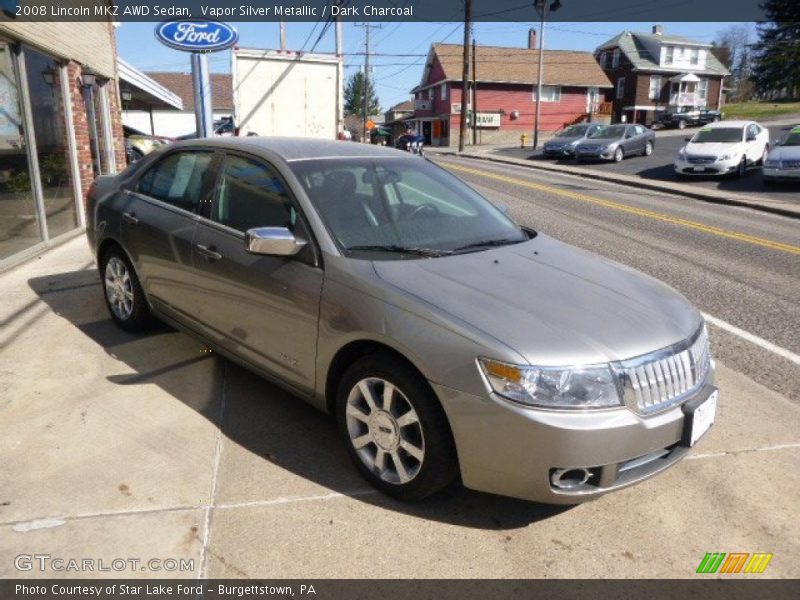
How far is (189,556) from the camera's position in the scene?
2.59 meters

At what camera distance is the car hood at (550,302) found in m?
2.61

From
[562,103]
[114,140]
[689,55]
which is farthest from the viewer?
[689,55]

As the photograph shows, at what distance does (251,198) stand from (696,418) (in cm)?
261

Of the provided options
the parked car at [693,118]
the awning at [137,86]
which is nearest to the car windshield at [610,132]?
the awning at [137,86]

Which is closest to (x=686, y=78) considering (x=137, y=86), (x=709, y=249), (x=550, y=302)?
(x=137, y=86)

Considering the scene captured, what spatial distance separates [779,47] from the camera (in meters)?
58.4

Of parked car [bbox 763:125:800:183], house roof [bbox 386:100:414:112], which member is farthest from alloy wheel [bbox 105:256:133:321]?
house roof [bbox 386:100:414:112]

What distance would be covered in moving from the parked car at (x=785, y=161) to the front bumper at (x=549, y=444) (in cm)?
1707

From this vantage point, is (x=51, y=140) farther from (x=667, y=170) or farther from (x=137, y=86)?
(x=667, y=170)

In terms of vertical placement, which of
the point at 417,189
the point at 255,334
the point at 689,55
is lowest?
the point at 255,334
